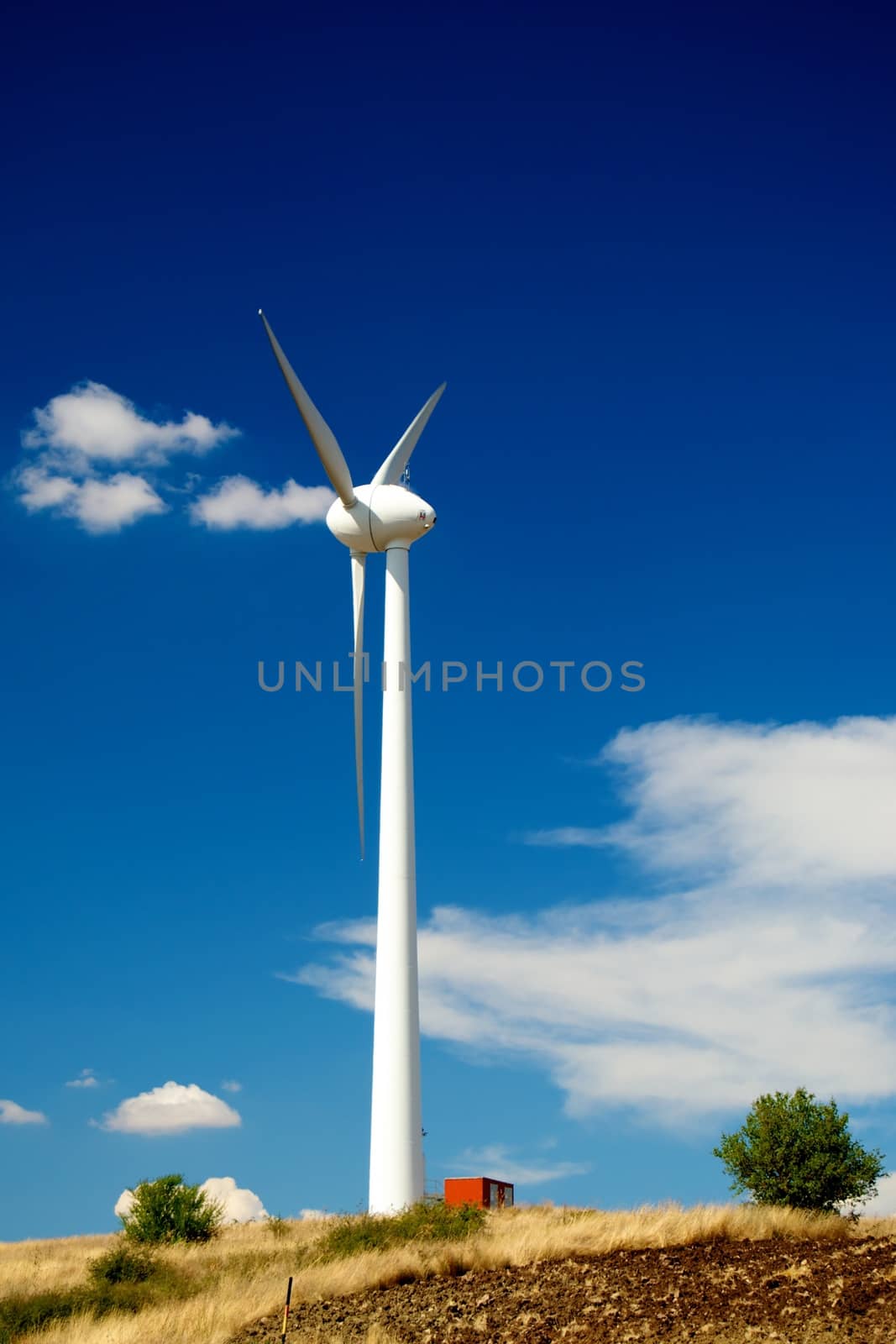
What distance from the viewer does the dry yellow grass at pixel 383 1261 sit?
26578 mm

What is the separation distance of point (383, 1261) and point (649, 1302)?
8.20 m

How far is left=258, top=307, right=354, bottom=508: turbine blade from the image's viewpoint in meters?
41.9

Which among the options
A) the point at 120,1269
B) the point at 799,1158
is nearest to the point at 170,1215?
the point at 120,1269

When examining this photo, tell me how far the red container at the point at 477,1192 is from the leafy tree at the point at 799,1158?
10.6m

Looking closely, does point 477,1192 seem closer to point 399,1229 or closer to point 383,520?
point 399,1229

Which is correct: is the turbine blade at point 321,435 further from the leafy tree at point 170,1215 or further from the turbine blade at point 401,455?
the leafy tree at point 170,1215

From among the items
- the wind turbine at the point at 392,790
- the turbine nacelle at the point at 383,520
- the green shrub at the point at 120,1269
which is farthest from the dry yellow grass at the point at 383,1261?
the turbine nacelle at the point at 383,520

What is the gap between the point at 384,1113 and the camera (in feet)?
127

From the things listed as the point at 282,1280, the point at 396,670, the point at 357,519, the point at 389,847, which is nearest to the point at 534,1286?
the point at 282,1280

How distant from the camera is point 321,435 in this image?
145ft

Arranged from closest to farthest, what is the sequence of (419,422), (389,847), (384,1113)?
(384,1113) < (389,847) < (419,422)

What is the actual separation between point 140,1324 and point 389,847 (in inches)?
687

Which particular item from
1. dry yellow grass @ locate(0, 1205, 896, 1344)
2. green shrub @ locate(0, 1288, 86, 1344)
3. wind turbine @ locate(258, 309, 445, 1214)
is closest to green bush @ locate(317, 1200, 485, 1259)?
dry yellow grass @ locate(0, 1205, 896, 1344)

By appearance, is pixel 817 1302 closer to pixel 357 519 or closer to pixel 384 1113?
pixel 384 1113
